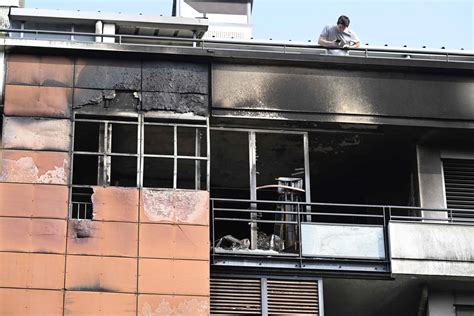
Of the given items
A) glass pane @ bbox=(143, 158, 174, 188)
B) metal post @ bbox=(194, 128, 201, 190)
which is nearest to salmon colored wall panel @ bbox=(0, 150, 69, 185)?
glass pane @ bbox=(143, 158, 174, 188)

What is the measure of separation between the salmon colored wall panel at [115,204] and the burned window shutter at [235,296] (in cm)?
231

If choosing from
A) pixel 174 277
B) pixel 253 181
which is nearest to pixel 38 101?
pixel 174 277

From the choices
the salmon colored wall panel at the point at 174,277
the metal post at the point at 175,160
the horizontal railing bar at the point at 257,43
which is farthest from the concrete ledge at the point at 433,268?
the horizontal railing bar at the point at 257,43

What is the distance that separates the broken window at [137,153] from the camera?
24.3m

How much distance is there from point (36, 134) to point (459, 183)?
32.9 ft

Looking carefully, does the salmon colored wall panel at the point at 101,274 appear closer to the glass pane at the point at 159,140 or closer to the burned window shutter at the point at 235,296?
the burned window shutter at the point at 235,296

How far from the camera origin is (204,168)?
24.6 metres

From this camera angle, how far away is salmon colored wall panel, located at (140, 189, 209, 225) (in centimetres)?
2356

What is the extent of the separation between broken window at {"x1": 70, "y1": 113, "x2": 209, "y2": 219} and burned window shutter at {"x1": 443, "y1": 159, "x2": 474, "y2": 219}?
6005mm

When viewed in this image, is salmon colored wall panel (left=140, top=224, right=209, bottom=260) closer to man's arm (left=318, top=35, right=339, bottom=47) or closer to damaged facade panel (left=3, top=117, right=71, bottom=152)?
damaged facade panel (left=3, top=117, right=71, bottom=152)

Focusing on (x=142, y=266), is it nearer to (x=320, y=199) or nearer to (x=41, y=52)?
Result: (x=41, y=52)

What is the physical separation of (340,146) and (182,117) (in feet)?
14.2

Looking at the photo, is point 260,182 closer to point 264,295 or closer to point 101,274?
point 264,295

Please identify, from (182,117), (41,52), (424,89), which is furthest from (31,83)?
(424,89)
